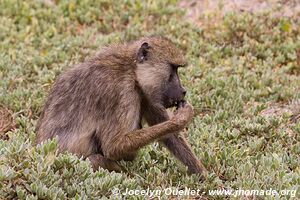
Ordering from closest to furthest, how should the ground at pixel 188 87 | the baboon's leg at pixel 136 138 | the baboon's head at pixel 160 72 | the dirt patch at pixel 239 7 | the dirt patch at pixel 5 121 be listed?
1. the ground at pixel 188 87
2. the baboon's leg at pixel 136 138
3. the baboon's head at pixel 160 72
4. the dirt patch at pixel 5 121
5. the dirt patch at pixel 239 7

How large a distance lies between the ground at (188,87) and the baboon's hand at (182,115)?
1.50 feet

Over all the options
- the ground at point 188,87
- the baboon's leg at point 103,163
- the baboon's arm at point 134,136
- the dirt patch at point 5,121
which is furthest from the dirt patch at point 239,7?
the baboon's leg at point 103,163

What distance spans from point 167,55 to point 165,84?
28 cm

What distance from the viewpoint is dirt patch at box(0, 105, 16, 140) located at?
6836 millimetres

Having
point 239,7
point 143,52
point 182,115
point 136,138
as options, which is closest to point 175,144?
point 182,115

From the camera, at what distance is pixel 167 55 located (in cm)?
574

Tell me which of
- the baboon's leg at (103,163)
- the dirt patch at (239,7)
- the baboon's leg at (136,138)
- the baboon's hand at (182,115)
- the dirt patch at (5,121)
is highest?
the dirt patch at (239,7)

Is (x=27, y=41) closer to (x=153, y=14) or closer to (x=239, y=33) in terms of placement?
(x=153, y=14)

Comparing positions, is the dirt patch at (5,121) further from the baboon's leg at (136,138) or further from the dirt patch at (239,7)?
the dirt patch at (239,7)

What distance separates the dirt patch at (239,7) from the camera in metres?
9.96

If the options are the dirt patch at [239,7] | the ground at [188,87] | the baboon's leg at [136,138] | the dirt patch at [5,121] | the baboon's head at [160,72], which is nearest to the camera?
the ground at [188,87]

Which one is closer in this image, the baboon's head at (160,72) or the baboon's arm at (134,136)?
the baboon's arm at (134,136)

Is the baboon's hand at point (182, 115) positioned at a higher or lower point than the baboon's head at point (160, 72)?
lower

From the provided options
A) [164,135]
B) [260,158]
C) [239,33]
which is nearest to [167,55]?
[164,135]
